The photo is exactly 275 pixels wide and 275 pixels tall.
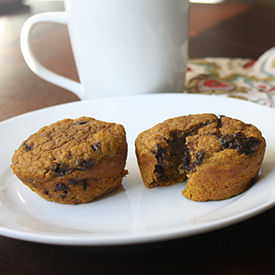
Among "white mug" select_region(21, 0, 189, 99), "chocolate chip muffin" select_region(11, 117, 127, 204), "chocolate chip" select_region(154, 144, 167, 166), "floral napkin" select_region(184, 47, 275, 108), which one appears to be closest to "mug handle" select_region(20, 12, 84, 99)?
"white mug" select_region(21, 0, 189, 99)

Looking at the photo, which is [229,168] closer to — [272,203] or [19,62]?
[272,203]

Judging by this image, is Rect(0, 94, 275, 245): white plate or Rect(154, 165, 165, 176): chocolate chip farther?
Rect(154, 165, 165, 176): chocolate chip

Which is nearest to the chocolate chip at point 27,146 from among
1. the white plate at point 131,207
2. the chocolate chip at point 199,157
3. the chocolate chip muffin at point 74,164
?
the chocolate chip muffin at point 74,164

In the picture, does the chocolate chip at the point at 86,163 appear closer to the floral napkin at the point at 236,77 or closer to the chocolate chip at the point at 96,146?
the chocolate chip at the point at 96,146

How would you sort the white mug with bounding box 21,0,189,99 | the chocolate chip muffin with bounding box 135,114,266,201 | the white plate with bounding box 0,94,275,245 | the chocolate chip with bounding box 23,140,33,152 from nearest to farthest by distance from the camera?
the white plate with bounding box 0,94,275,245 < the chocolate chip muffin with bounding box 135,114,266,201 < the chocolate chip with bounding box 23,140,33,152 < the white mug with bounding box 21,0,189,99

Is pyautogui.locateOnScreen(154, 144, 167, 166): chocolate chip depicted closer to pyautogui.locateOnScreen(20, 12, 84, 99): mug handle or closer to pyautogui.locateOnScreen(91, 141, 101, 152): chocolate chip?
pyautogui.locateOnScreen(91, 141, 101, 152): chocolate chip

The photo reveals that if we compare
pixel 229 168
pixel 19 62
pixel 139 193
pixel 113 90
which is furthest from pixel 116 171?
A: pixel 19 62
